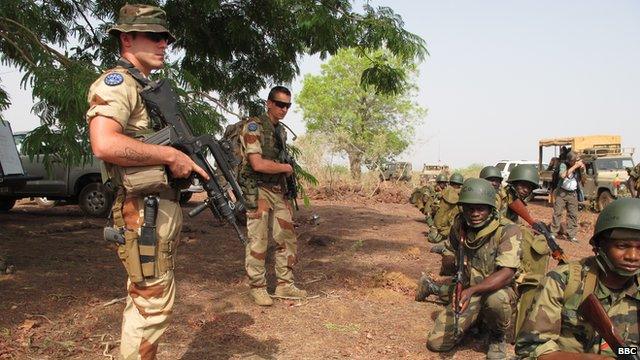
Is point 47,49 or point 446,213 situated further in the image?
point 446,213

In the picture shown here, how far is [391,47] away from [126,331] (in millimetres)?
4371

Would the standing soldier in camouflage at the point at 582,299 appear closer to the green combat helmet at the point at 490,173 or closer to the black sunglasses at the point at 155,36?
the black sunglasses at the point at 155,36

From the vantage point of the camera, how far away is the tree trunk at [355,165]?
18094 millimetres

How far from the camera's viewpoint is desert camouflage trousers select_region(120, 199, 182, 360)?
2404mm

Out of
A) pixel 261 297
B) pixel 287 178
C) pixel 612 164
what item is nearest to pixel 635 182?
pixel 612 164

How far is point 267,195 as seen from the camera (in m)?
4.69

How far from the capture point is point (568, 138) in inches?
749

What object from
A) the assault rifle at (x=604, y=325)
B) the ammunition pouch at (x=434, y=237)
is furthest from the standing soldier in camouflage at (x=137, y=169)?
the ammunition pouch at (x=434, y=237)

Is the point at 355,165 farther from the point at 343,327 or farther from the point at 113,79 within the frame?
the point at 113,79

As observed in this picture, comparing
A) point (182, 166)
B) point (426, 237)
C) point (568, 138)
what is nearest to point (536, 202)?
point (568, 138)

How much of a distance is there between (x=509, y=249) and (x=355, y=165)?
1579 centimetres

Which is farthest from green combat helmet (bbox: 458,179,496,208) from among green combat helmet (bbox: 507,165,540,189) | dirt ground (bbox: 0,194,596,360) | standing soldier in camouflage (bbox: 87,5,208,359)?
standing soldier in camouflage (bbox: 87,5,208,359)

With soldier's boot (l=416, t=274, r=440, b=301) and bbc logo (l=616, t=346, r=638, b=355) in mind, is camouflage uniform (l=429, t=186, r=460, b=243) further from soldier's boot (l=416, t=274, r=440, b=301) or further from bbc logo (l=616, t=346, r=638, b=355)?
bbc logo (l=616, t=346, r=638, b=355)

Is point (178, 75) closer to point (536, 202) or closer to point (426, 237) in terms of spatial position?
point (426, 237)
